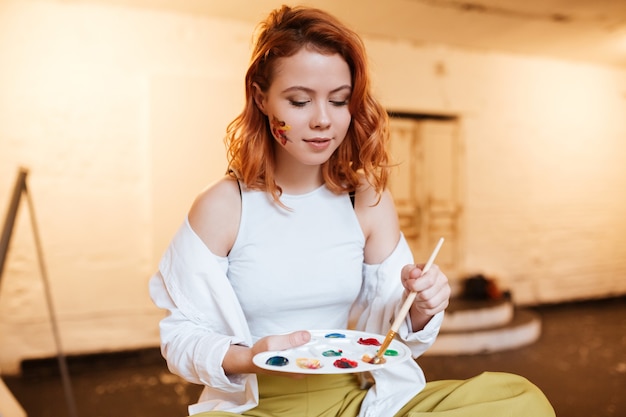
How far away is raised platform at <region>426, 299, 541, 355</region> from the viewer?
402 centimetres

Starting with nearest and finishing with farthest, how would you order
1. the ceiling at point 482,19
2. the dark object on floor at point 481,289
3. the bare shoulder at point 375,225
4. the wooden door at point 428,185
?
the bare shoulder at point 375,225
the ceiling at point 482,19
the dark object on floor at point 481,289
the wooden door at point 428,185

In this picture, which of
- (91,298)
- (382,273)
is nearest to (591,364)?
(382,273)

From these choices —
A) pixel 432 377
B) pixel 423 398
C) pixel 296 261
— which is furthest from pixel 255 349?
pixel 432 377

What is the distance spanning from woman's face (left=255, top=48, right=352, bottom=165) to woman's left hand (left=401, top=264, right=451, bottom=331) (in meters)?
0.35

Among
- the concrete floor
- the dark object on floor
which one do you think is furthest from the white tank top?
the dark object on floor

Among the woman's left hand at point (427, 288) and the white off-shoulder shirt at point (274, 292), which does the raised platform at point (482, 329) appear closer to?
the white off-shoulder shirt at point (274, 292)

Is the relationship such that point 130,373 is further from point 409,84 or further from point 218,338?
point 409,84

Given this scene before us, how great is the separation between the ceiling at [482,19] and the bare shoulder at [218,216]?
235 centimetres

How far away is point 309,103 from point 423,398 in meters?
0.74

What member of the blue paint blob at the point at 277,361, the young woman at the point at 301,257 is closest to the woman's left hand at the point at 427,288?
the young woman at the point at 301,257

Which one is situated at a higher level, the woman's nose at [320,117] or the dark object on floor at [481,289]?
the woman's nose at [320,117]

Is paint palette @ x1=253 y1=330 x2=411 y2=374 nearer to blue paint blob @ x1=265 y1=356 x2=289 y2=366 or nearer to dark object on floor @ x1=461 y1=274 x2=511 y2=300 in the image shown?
blue paint blob @ x1=265 y1=356 x2=289 y2=366

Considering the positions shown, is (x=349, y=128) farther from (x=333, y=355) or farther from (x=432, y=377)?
(x=432, y=377)

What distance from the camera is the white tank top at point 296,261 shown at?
49.7 inches
